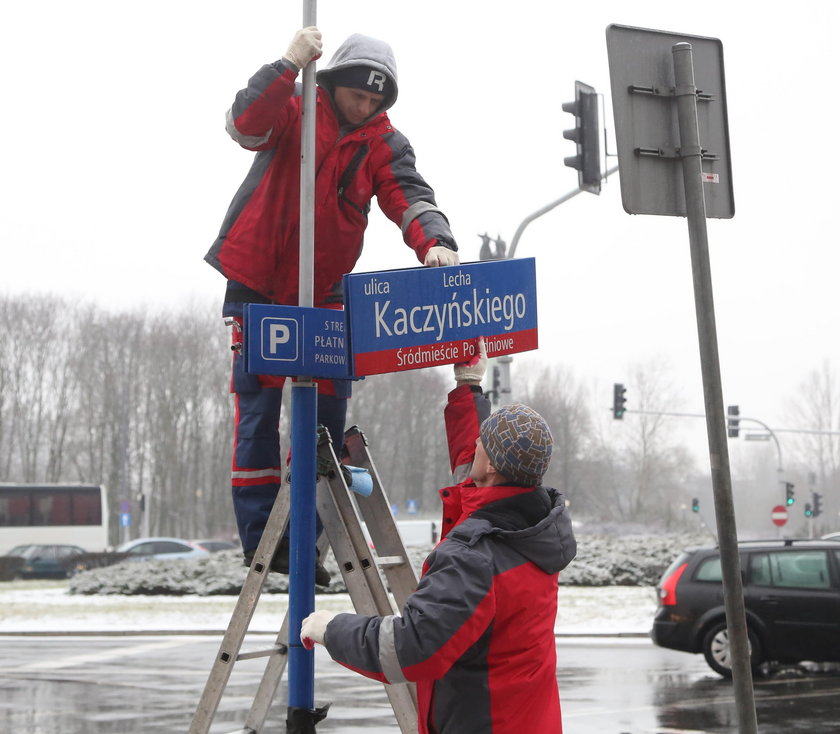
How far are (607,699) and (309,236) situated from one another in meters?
8.44

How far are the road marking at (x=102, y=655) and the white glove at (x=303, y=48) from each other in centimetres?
1178

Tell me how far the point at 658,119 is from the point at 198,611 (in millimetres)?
19122

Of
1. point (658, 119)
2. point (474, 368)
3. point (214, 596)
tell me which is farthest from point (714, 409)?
point (214, 596)

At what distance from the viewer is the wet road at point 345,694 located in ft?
31.3

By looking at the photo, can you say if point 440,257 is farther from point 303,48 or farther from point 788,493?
point 788,493

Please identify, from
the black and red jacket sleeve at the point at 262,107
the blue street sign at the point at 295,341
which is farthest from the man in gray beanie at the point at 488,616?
the black and red jacket sleeve at the point at 262,107

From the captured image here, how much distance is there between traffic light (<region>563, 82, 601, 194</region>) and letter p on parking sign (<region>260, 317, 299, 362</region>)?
1092 centimetres

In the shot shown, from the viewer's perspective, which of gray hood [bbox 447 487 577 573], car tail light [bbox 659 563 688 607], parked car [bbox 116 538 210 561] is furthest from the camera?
parked car [bbox 116 538 210 561]

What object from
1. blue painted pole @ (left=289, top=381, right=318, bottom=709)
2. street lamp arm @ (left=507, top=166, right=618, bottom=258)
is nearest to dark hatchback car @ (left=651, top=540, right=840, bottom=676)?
street lamp arm @ (left=507, top=166, right=618, bottom=258)

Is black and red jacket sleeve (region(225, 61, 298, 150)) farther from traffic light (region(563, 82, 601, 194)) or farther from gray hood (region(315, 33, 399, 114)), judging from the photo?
traffic light (region(563, 82, 601, 194))

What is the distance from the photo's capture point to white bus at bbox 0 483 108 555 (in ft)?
135

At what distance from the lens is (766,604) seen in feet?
44.8

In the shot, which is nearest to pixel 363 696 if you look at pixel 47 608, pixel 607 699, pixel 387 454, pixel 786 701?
pixel 607 699

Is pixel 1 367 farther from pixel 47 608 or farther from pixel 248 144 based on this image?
pixel 248 144
